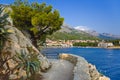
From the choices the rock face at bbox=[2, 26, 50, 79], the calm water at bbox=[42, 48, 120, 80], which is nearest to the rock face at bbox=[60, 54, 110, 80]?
the rock face at bbox=[2, 26, 50, 79]

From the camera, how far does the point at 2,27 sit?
19.5m

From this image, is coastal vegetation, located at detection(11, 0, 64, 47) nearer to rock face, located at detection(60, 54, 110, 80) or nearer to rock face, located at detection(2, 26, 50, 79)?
rock face, located at detection(60, 54, 110, 80)

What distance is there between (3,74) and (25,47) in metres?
3.62

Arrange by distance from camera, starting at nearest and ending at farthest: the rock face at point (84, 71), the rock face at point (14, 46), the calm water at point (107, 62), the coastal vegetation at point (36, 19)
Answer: the rock face at point (84, 71)
the rock face at point (14, 46)
the coastal vegetation at point (36, 19)
the calm water at point (107, 62)

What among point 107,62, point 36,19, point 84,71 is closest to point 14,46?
point 84,71

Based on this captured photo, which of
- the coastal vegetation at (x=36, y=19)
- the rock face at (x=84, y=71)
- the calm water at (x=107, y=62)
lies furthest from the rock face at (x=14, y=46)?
the calm water at (x=107, y=62)

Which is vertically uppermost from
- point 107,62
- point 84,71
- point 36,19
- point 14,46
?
point 36,19

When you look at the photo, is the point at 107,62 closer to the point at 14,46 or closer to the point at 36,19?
the point at 36,19

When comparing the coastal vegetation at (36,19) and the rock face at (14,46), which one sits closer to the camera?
the rock face at (14,46)

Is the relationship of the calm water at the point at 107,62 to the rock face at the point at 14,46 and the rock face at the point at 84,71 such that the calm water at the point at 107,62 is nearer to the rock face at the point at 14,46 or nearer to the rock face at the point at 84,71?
the rock face at the point at 84,71

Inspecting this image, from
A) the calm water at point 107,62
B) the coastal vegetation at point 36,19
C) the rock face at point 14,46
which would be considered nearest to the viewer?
the rock face at point 14,46

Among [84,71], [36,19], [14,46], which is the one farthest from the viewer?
[36,19]

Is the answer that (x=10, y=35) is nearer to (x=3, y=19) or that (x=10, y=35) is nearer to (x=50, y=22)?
(x=3, y=19)

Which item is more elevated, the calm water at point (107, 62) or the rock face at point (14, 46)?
the rock face at point (14, 46)
